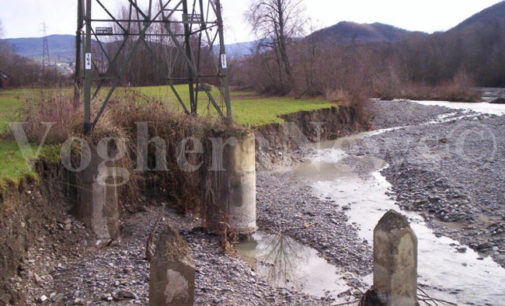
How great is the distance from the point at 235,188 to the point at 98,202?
8.69 ft

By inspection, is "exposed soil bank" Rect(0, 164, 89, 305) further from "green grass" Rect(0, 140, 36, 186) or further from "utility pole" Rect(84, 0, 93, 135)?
"utility pole" Rect(84, 0, 93, 135)

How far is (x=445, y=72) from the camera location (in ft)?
251

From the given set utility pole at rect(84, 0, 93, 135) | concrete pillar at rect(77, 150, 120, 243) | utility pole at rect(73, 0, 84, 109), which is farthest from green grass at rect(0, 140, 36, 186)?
utility pole at rect(73, 0, 84, 109)

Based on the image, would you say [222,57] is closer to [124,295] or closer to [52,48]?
[124,295]

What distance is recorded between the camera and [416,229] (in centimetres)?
1098

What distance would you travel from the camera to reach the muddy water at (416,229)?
7852 millimetres

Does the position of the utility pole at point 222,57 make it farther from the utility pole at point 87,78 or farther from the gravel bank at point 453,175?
the gravel bank at point 453,175

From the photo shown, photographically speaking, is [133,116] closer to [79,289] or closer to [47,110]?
[47,110]

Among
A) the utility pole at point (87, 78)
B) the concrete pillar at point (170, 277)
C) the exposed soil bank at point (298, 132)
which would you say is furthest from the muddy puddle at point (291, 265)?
the exposed soil bank at point (298, 132)

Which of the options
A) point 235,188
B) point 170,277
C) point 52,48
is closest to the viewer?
point 170,277

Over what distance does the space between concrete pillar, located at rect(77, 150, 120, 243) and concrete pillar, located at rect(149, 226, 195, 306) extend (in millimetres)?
6078

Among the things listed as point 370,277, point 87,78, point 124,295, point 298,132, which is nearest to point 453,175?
point 298,132

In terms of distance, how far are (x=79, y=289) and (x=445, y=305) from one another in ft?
17.2

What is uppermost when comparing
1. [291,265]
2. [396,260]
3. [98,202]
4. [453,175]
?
[396,260]
